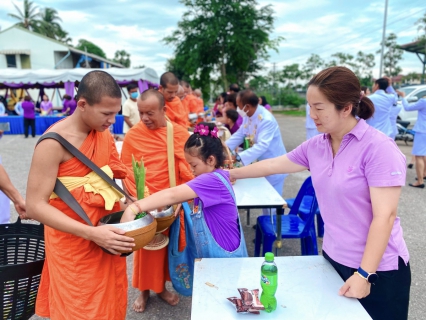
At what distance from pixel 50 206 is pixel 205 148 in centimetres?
89

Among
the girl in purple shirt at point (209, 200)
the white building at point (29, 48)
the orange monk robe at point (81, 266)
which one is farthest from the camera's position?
the white building at point (29, 48)

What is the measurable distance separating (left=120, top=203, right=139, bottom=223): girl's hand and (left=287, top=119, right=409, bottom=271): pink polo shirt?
0.86 metres

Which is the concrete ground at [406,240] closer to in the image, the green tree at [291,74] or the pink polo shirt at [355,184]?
the pink polo shirt at [355,184]

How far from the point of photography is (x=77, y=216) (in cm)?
154

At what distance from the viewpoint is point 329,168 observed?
142 cm

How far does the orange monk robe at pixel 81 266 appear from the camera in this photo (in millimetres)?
1521

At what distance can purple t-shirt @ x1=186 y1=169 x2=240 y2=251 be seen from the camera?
1736 millimetres

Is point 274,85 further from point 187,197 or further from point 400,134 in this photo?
point 187,197

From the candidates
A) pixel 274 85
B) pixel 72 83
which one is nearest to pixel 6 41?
pixel 72 83

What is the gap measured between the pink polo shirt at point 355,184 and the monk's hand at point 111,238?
0.89 m

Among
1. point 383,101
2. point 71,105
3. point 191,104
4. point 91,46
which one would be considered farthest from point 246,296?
point 91,46

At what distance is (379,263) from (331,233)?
0.74ft

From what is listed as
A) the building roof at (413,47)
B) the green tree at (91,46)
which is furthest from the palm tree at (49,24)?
the building roof at (413,47)

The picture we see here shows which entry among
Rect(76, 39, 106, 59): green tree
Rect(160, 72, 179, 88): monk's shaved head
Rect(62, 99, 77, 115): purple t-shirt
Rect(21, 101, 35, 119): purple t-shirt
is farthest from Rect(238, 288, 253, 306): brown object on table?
Rect(76, 39, 106, 59): green tree
